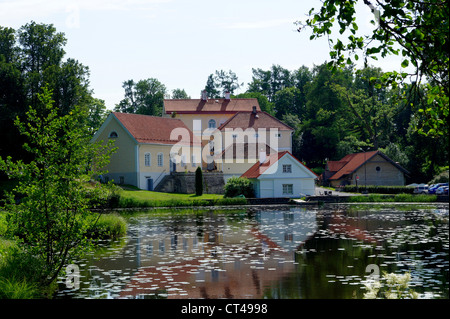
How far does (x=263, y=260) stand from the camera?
19.7 metres

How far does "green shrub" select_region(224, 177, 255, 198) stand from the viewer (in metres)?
57.4

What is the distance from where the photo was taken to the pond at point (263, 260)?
572 inches

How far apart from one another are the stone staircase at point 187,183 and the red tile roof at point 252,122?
12.3 metres

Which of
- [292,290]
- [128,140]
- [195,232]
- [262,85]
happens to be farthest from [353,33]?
[262,85]

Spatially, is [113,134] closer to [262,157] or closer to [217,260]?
[262,157]

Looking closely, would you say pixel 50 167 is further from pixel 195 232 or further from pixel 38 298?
pixel 195 232

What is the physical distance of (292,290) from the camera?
565 inches

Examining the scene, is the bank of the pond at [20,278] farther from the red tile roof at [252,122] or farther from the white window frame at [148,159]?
the red tile roof at [252,122]

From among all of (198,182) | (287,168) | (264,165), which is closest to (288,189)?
(287,168)

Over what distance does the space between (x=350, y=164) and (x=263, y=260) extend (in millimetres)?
60054

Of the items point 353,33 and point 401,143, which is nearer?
point 353,33

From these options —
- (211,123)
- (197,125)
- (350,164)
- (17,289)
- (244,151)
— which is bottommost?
(17,289)

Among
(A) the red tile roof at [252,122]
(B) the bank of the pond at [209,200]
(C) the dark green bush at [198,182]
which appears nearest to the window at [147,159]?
(B) the bank of the pond at [209,200]

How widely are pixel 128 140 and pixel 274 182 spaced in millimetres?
17762
